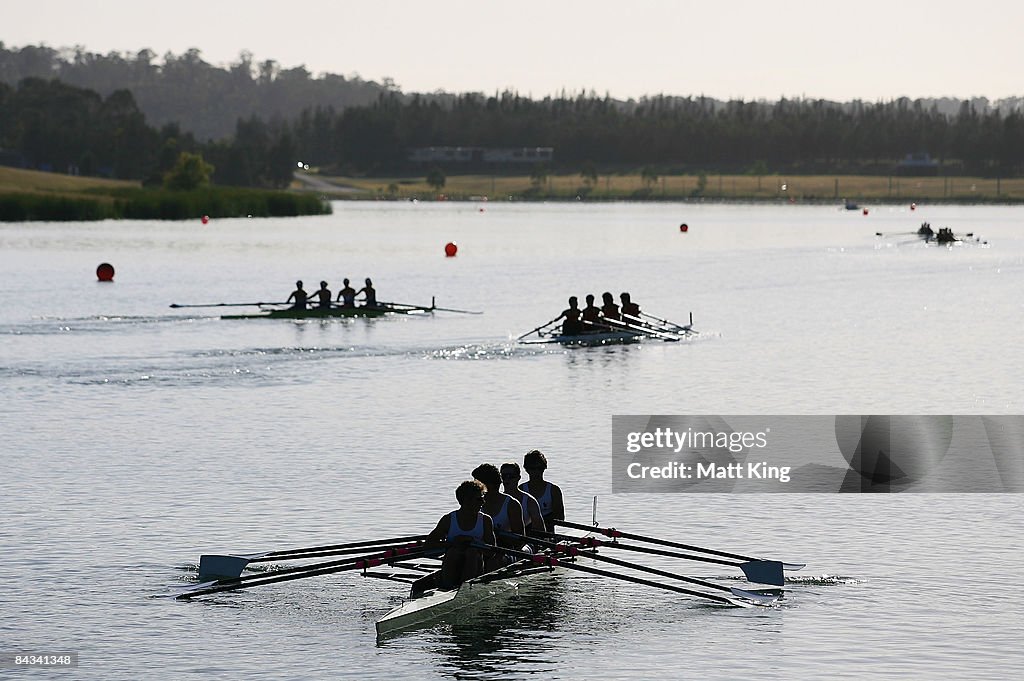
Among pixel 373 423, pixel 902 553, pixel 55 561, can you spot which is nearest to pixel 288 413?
pixel 373 423

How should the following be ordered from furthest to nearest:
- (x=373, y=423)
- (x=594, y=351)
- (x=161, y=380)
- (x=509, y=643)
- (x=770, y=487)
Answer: (x=594, y=351) → (x=161, y=380) → (x=373, y=423) → (x=770, y=487) → (x=509, y=643)

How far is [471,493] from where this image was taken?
76.2 ft

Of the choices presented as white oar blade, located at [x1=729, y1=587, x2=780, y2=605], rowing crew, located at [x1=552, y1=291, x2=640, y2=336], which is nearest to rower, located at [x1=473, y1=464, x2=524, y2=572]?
white oar blade, located at [x1=729, y1=587, x2=780, y2=605]

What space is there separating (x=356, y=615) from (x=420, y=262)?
112 metres

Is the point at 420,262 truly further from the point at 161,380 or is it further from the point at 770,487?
the point at 770,487

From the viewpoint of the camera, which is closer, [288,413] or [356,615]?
[356,615]

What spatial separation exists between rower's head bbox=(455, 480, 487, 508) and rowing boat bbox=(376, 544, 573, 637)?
3.84 ft

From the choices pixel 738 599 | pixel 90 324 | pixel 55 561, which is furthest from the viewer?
pixel 90 324

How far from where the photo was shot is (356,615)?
79.7 ft

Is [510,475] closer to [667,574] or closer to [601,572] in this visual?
[601,572]

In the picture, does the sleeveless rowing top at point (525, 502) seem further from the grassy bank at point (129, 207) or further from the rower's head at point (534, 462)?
the grassy bank at point (129, 207)

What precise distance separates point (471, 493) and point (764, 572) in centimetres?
535

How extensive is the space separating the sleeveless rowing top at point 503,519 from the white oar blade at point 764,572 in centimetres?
391

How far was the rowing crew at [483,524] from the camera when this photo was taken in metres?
23.7
